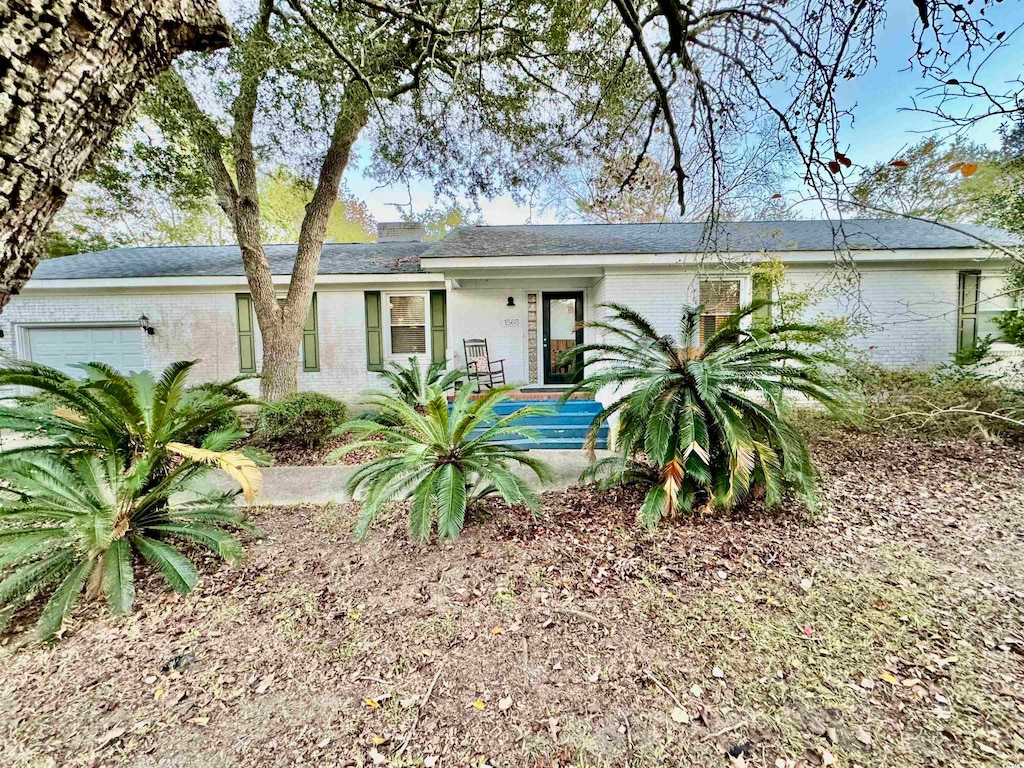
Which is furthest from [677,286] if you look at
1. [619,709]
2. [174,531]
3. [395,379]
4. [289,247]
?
[289,247]

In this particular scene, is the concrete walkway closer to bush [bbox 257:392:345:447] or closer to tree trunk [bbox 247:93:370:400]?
bush [bbox 257:392:345:447]

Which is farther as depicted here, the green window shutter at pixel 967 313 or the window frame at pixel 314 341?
the window frame at pixel 314 341

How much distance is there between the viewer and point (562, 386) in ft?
30.0

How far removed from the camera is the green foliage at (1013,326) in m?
6.61

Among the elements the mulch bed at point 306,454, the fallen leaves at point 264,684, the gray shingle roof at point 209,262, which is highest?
the gray shingle roof at point 209,262

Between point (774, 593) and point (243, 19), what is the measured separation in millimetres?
8878

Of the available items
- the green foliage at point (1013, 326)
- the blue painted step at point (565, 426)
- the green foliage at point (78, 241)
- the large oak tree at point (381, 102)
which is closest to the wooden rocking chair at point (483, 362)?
the blue painted step at point (565, 426)

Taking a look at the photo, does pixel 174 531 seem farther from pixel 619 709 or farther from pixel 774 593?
pixel 774 593

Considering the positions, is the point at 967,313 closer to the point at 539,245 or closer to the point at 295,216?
the point at 539,245

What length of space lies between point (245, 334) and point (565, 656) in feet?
32.1

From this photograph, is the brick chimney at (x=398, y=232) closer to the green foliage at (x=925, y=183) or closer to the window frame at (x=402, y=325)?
the window frame at (x=402, y=325)

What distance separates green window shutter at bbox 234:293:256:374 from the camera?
9258 mm

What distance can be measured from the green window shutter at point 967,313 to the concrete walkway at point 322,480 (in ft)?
26.4

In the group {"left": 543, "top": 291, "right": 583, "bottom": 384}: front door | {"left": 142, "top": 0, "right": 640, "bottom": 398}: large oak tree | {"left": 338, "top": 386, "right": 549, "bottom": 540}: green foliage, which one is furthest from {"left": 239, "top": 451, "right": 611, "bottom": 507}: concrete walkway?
{"left": 543, "top": 291, "right": 583, "bottom": 384}: front door
